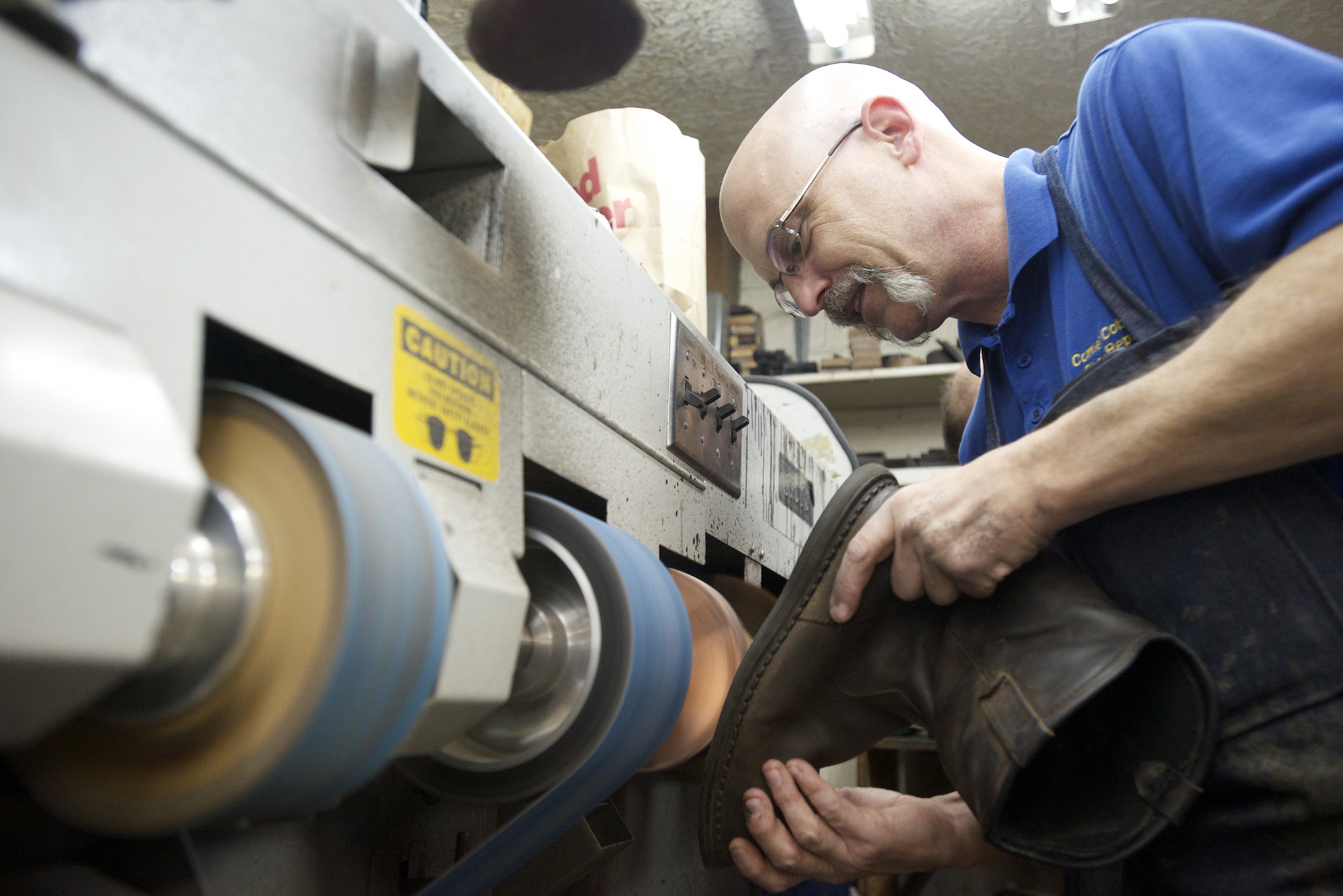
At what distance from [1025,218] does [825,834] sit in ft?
2.68

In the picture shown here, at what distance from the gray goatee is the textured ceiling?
1.43 metres

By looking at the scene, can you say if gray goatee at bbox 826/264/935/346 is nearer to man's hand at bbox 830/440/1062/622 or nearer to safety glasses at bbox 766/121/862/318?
safety glasses at bbox 766/121/862/318

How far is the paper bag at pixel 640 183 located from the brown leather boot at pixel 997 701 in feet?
1.79

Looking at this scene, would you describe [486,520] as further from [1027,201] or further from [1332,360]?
[1027,201]

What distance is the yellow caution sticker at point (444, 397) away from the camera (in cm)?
64

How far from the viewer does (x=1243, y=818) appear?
802 mm

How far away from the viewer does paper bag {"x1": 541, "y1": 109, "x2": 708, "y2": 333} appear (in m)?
1.43

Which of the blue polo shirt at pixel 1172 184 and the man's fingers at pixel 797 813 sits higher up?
the blue polo shirt at pixel 1172 184

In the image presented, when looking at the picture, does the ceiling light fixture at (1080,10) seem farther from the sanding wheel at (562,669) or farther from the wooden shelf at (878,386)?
the sanding wheel at (562,669)

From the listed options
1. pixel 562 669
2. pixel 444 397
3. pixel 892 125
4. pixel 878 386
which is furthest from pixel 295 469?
pixel 878 386

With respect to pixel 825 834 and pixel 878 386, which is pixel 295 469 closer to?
pixel 825 834

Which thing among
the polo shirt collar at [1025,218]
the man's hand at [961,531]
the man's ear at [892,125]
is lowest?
the man's hand at [961,531]

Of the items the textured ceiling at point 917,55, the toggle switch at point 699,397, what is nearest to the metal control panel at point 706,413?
the toggle switch at point 699,397

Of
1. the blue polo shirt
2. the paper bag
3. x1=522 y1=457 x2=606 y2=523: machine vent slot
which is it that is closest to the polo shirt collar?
the blue polo shirt
